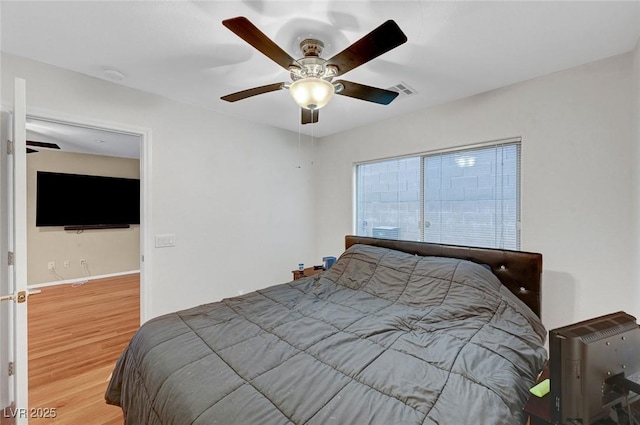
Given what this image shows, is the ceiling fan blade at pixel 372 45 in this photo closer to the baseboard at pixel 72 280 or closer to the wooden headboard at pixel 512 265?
the wooden headboard at pixel 512 265

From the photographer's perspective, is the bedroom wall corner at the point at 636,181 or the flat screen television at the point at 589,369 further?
the bedroom wall corner at the point at 636,181

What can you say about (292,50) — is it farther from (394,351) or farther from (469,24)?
(394,351)

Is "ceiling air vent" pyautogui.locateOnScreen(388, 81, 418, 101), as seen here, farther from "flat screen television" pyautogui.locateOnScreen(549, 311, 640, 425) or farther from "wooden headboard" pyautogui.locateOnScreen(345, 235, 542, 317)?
"flat screen television" pyautogui.locateOnScreen(549, 311, 640, 425)

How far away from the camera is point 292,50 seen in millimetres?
1808

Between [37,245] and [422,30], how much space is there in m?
6.48

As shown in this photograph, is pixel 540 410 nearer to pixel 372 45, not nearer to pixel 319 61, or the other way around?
Result: pixel 372 45

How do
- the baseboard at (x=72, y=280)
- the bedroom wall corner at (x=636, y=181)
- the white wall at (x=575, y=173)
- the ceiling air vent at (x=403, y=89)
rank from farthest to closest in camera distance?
the baseboard at (x=72, y=280) → the ceiling air vent at (x=403, y=89) → the white wall at (x=575, y=173) → the bedroom wall corner at (x=636, y=181)

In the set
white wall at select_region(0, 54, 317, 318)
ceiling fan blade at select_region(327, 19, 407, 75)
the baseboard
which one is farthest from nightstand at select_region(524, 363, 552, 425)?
the baseboard

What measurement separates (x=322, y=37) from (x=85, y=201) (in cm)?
572

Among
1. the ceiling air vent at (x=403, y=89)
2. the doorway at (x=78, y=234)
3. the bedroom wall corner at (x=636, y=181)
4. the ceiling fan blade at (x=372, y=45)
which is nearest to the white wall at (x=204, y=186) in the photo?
the doorway at (x=78, y=234)

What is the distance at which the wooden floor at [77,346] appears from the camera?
6.50 ft

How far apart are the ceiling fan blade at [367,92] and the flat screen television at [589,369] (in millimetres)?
1516

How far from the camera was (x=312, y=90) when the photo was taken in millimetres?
1574

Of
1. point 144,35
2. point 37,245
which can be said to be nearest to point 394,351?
point 144,35
